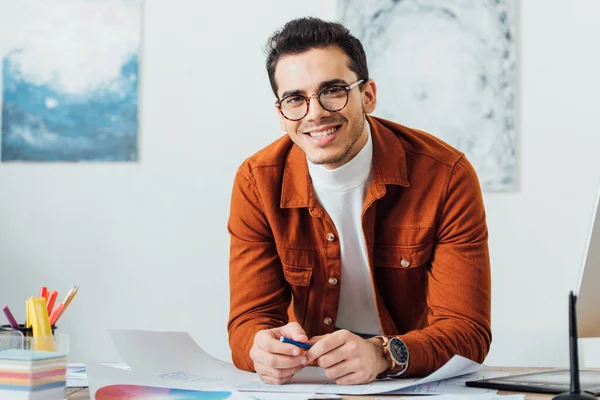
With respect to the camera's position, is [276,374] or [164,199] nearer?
[276,374]

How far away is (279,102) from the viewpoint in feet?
5.32

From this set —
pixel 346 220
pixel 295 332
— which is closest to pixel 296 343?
pixel 295 332

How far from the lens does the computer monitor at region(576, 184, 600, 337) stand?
38.5 inches

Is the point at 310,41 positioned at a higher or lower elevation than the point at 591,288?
higher

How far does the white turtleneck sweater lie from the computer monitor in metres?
0.69

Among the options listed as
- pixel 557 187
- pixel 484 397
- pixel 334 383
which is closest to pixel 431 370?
pixel 334 383

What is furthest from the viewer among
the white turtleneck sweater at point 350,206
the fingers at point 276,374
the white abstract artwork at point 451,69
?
the white abstract artwork at point 451,69

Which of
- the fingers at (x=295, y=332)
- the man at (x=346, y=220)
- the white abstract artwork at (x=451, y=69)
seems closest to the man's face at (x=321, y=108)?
the man at (x=346, y=220)

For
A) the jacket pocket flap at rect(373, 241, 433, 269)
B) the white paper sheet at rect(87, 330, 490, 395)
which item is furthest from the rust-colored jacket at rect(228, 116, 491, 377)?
the white paper sheet at rect(87, 330, 490, 395)

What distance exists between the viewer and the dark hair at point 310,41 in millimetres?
1648

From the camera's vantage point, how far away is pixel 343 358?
4.05 ft

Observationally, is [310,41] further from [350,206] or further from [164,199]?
[164,199]

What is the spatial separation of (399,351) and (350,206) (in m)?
0.47

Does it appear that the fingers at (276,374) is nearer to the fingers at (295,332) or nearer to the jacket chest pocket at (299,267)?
the fingers at (295,332)
